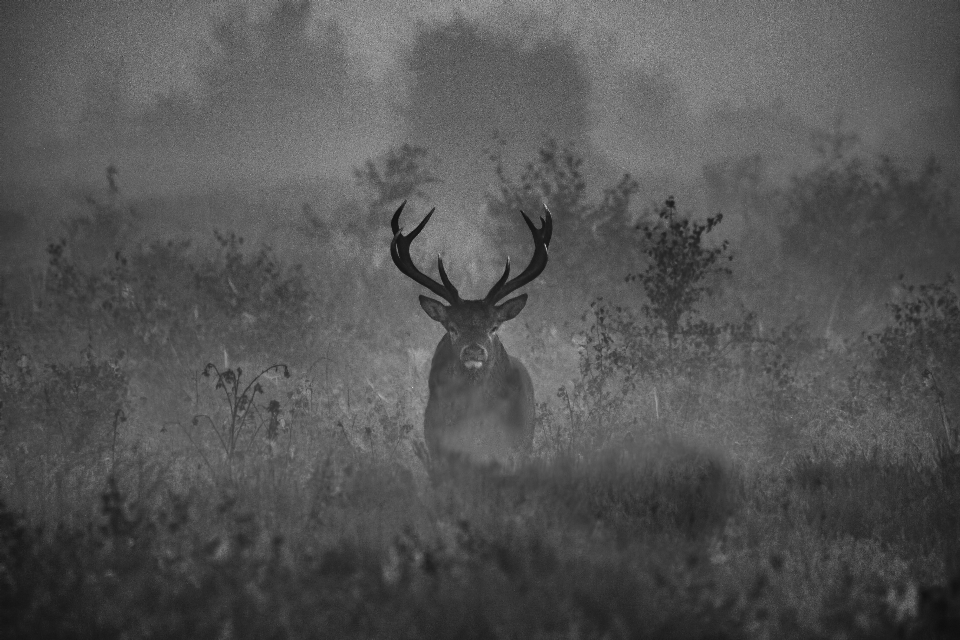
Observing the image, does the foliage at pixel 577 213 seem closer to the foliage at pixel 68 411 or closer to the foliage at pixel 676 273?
the foliage at pixel 676 273

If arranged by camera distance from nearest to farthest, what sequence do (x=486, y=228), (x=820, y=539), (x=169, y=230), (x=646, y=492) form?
(x=820, y=539) < (x=646, y=492) < (x=486, y=228) < (x=169, y=230)

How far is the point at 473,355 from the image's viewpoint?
5.88 m

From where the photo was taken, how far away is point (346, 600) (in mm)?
2518

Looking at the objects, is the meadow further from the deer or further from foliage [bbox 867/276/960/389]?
the deer

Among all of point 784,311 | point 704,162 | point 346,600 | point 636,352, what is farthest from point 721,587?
point 704,162

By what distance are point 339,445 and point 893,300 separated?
57.8 ft

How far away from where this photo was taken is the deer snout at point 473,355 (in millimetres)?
5871

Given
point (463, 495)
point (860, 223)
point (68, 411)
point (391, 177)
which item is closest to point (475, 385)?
point (463, 495)

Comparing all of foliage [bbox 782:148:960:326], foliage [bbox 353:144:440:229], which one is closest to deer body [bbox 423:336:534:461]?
foliage [bbox 353:144:440:229]

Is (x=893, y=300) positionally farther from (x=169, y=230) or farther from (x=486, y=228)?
(x=169, y=230)

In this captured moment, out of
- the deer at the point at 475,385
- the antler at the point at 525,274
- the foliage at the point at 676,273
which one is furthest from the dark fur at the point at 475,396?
the foliage at the point at 676,273

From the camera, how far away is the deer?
593 cm

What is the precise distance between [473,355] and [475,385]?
0.46 m

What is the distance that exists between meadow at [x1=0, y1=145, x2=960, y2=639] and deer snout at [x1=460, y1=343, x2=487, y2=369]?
3.23 ft
